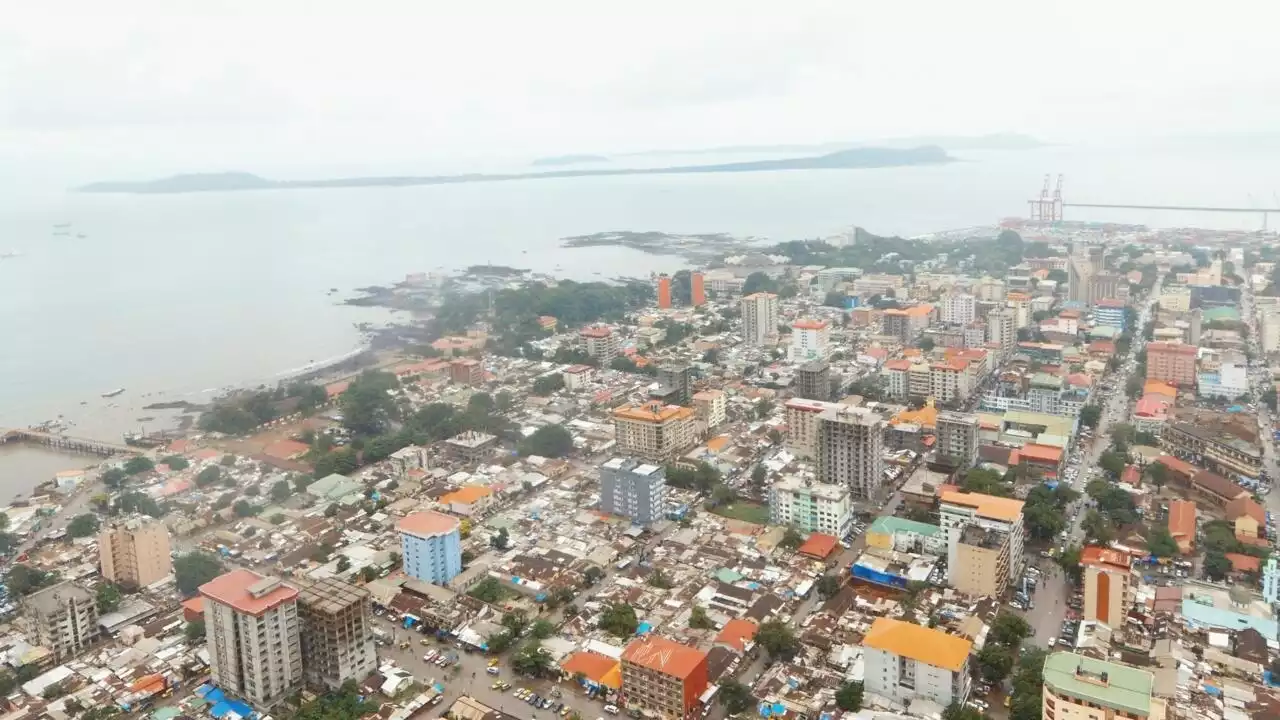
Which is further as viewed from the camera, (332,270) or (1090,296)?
(332,270)

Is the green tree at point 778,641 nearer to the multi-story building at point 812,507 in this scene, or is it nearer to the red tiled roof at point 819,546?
the red tiled roof at point 819,546

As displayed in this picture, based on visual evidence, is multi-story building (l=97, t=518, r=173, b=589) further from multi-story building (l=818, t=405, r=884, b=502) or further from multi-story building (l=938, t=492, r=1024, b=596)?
multi-story building (l=938, t=492, r=1024, b=596)

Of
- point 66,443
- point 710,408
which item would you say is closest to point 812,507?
point 710,408

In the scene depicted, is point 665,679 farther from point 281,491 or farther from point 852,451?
point 281,491

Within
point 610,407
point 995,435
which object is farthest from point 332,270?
point 995,435

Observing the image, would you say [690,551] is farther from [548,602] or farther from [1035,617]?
[1035,617]

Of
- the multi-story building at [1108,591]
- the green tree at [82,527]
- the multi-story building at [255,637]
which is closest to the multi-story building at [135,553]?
the green tree at [82,527]

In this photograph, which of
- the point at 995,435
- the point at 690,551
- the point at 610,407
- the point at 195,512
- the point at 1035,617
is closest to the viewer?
the point at 1035,617
